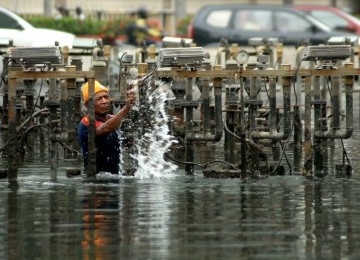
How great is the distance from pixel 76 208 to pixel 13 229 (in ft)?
5.90

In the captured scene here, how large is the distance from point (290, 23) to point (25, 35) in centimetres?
920

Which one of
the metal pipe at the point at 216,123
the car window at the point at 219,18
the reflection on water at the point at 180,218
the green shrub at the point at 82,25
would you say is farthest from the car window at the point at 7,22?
the metal pipe at the point at 216,123

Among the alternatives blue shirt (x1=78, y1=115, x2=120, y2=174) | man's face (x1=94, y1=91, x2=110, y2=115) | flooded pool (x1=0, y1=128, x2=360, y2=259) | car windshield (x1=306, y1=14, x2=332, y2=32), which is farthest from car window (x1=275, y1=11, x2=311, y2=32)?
man's face (x1=94, y1=91, x2=110, y2=115)

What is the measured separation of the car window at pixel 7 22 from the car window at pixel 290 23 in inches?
327

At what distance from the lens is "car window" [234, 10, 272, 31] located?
153 feet

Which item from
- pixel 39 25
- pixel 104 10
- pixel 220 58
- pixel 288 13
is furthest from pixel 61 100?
pixel 104 10

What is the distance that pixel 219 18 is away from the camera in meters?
46.9

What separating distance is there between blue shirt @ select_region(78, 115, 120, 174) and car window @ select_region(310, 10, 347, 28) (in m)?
24.2

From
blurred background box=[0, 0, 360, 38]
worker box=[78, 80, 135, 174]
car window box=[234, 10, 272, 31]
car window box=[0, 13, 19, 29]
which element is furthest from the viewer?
blurred background box=[0, 0, 360, 38]

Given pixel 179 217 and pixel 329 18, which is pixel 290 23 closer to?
pixel 329 18

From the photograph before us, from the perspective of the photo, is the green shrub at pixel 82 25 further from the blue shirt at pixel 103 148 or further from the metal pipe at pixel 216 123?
the blue shirt at pixel 103 148

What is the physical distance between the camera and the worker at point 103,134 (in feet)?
77.2

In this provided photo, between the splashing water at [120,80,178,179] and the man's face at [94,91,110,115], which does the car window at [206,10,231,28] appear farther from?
the man's face at [94,91,110,115]

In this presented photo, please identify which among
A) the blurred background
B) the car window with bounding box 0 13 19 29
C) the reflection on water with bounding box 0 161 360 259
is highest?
the blurred background
